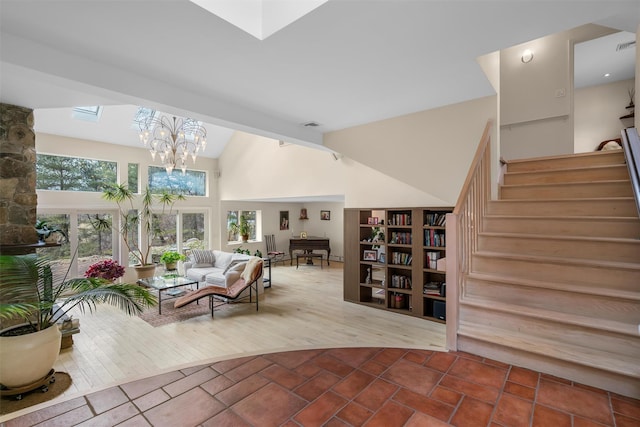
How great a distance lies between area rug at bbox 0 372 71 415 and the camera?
2.46 metres

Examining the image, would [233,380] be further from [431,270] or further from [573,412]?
[431,270]

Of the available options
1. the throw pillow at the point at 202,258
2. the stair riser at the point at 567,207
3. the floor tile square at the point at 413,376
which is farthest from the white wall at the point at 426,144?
the throw pillow at the point at 202,258

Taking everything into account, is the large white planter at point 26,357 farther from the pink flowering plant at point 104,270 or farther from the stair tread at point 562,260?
the stair tread at point 562,260

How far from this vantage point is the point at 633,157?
2.43m

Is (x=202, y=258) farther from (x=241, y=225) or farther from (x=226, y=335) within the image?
(x=226, y=335)

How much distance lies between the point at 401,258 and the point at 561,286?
2.95 meters

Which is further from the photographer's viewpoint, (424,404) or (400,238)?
(400,238)

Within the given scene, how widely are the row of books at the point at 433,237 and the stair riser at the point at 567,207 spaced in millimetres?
1426

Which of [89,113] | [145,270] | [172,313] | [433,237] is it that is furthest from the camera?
[145,270]

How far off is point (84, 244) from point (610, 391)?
834 centimetres

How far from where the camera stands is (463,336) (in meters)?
2.29

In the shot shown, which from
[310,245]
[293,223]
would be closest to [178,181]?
[293,223]

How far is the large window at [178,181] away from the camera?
758cm

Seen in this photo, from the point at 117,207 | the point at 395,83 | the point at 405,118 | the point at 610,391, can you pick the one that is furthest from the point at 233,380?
the point at 117,207
